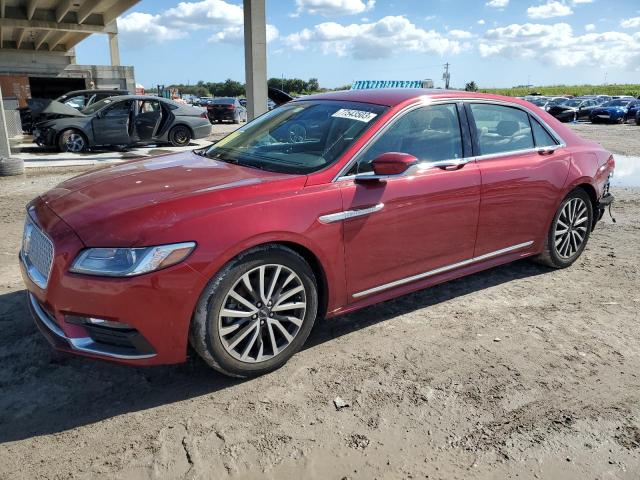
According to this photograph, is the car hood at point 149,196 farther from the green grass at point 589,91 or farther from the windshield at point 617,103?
the green grass at point 589,91

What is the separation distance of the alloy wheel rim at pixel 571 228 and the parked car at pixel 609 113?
29.0 meters

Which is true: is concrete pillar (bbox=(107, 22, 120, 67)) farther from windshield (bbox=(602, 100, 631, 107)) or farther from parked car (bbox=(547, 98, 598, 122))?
windshield (bbox=(602, 100, 631, 107))

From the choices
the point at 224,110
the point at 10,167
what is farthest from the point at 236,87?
the point at 10,167

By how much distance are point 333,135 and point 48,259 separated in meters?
1.96

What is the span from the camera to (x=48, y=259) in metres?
2.77

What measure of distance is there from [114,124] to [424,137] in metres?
11.5

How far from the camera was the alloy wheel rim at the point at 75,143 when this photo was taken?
13.2m

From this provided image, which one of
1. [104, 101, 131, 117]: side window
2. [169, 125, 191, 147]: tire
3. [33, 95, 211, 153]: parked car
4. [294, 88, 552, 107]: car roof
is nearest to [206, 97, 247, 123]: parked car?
[169, 125, 191, 147]: tire

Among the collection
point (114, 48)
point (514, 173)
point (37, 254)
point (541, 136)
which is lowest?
point (37, 254)

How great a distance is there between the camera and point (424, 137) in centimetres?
379

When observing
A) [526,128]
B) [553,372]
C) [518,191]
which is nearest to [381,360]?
[553,372]

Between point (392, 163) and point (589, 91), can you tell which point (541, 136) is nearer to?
point (392, 163)

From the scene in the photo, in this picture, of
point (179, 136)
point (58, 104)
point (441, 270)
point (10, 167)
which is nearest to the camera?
point (441, 270)

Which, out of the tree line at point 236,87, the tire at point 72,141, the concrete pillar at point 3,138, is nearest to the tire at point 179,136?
the tire at point 72,141
